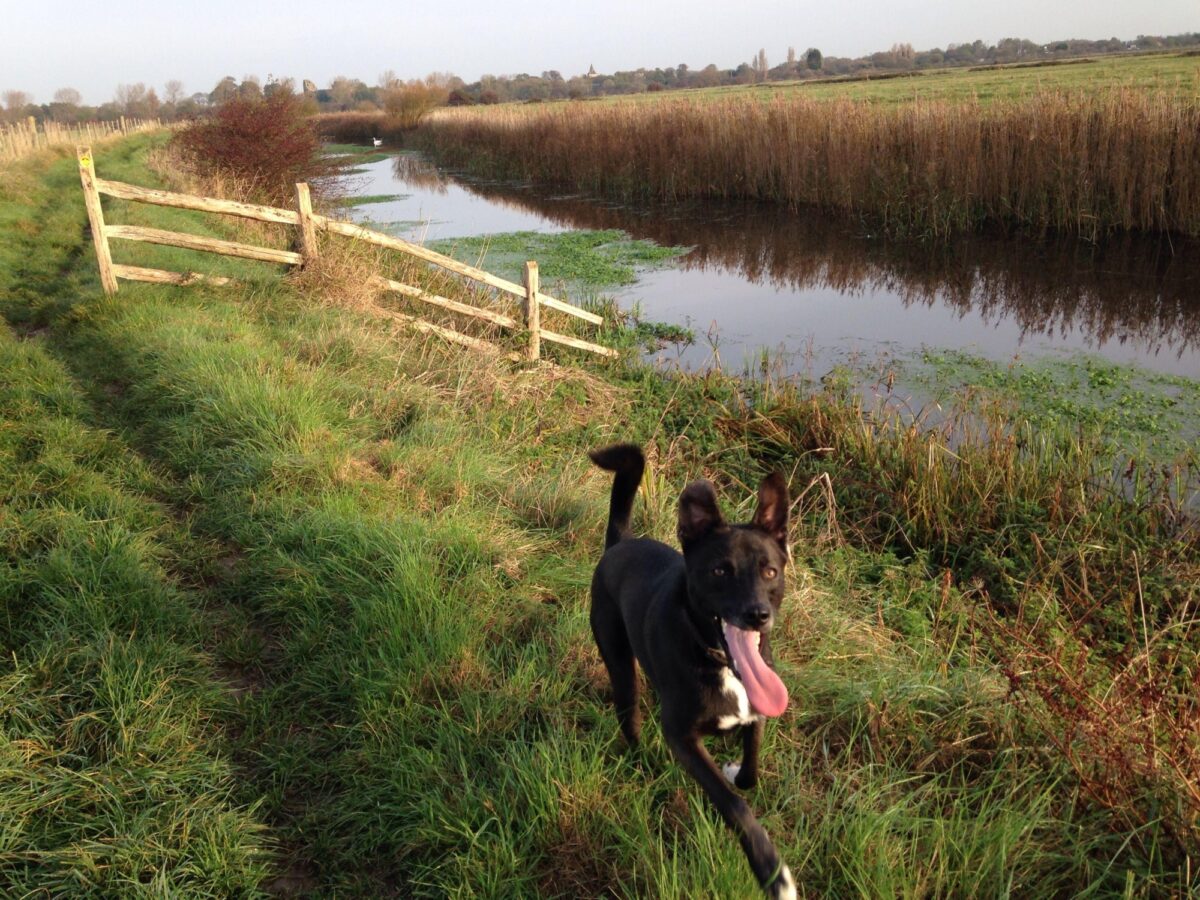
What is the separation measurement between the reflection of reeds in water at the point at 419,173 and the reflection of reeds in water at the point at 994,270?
16.3 m

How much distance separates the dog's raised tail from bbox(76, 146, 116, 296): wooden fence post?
7.94 meters

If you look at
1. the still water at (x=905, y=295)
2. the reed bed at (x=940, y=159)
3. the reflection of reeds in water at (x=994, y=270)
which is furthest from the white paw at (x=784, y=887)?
the reed bed at (x=940, y=159)

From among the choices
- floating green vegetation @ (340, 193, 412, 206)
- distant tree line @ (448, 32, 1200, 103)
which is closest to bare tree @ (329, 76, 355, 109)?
distant tree line @ (448, 32, 1200, 103)

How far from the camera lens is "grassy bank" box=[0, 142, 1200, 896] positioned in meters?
2.53

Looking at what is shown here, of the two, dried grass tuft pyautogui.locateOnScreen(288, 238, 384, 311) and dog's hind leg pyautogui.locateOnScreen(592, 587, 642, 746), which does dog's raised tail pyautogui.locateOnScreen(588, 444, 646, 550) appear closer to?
dog's hind leg pyautogui.locateOnScreen(592, 587, 642, 746)

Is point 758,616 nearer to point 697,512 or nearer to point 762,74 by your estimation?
point 697,512

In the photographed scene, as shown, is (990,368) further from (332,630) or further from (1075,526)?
(332,630)

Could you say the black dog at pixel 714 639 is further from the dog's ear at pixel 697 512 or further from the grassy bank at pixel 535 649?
the grassy bank at pixel 535 649

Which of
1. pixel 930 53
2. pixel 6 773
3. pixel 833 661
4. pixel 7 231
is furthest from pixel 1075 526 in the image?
pixel 930 53

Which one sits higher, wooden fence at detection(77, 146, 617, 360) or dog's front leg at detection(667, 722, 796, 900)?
wooden fence at detection(77, 146, 617, 360)

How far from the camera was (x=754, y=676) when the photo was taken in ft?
7.82

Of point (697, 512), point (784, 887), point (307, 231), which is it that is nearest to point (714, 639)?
point (697, 512)

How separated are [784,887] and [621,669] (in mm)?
992

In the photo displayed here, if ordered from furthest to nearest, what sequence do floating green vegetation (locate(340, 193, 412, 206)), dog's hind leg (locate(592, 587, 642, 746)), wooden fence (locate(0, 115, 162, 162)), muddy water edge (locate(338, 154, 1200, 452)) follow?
wooden fence (locate(0, 115, 162, 162)) → floating green vegetation (locate(340, 193, 412, 206)) → muddy water edge (locate(338, 154, 1200, 452)) → dog's hind leg (locate(592, 587, 642, 746))
